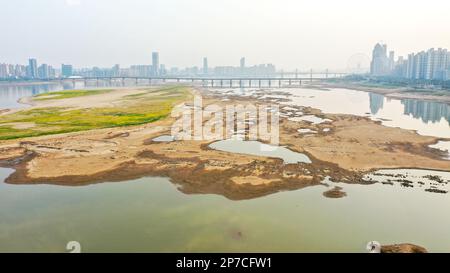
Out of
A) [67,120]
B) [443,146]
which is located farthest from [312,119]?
[67,120]

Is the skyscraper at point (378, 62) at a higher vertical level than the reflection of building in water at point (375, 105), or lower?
higher

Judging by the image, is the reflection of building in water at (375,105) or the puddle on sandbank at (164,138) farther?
the reflection of building in water at (375,105)

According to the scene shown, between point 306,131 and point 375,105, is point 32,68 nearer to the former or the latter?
point 375,105

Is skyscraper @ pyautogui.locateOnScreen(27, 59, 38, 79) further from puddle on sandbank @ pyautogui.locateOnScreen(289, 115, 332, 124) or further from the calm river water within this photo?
the calm river water

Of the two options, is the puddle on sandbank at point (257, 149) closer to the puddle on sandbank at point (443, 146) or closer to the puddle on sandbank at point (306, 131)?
the puddle on sandbank at point (306, 131)

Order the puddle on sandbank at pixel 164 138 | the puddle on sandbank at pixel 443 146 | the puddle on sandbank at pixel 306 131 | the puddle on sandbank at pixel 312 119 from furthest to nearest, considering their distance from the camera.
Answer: the puddle on sandbank at pixel 312 119 → the puddle on sandbank at pixel 306 131 → the puddle on sandbank at pixel 164 138 → the puddle on sandbank at pixel 443 146

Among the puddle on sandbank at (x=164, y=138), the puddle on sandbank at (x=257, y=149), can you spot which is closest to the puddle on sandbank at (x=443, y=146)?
the puddle on sandbank at (x=257, y=149)

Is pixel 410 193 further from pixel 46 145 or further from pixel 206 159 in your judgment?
pixel 46 145
